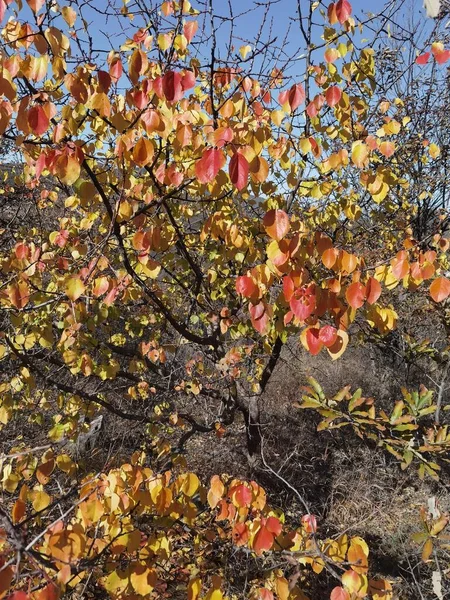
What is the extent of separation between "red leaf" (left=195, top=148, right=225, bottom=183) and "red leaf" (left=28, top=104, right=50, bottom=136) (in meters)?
0.57

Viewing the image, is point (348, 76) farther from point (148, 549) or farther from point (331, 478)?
point (331, 478)

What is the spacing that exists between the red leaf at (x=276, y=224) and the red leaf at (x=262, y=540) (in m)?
1.15

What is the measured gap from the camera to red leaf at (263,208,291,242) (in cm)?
148

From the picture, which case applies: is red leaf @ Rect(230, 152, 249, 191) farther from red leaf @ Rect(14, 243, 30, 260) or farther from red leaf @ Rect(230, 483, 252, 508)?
red leaf @ Rect(14, 243, 30, 260)

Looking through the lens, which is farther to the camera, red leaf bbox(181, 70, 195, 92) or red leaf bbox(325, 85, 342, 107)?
red leaf bbox(325, 85, 342, 107)

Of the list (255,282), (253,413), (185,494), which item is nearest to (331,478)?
(253,413)

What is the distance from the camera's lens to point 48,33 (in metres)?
1.55

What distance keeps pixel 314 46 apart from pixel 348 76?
0.29 m

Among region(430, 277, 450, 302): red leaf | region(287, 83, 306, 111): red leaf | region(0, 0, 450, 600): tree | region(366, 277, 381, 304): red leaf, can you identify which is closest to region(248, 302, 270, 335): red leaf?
region(0, 0, 450, 600): tree

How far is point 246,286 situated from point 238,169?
44 centimetres

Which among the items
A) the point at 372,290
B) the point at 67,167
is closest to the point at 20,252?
the point at 67,167

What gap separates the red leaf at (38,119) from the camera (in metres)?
1.50

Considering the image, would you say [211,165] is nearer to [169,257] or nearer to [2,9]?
[2,9]

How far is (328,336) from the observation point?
152 centimetres
